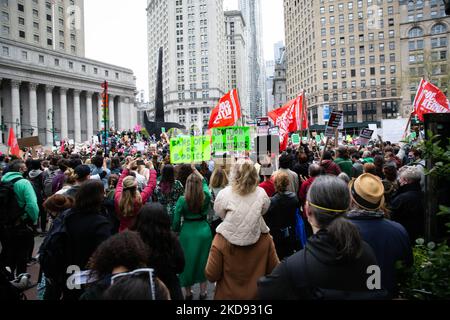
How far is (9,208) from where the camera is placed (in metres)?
5.62

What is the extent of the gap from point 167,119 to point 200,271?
115575mm

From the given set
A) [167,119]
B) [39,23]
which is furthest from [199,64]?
[39,23]

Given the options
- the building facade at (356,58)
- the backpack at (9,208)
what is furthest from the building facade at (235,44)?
the backpack at (9,208)

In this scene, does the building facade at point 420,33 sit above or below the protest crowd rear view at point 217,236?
above

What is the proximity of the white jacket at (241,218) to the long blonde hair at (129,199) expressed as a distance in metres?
1.43

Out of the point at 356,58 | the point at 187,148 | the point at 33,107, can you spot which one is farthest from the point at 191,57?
the point at 187,148

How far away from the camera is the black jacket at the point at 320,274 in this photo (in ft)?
6.43

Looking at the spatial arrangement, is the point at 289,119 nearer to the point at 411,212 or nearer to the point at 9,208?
the point at 411,212

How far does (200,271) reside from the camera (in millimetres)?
4977

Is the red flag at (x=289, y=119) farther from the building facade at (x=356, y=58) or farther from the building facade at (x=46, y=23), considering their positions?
the building facade at (x=356, y=58)

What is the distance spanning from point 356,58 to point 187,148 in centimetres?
8466

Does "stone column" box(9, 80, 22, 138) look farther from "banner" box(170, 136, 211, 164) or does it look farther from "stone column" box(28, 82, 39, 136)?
"banner" box(170, 136, 211, 164)
